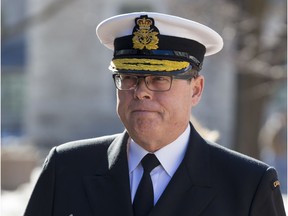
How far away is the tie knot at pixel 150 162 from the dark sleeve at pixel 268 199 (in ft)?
1.45

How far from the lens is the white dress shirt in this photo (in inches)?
136

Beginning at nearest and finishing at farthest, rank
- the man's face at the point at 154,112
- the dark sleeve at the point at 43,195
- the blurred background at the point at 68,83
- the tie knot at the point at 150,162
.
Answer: the man's face at the point at 154,112 < the tie knot at the point at 150,162 < the dark sleeve at the point at 43,195 < the blurred background at the point at 68,83

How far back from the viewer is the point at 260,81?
42.1 feet

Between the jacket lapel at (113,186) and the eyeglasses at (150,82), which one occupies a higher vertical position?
the eyeglasses at (150,82)

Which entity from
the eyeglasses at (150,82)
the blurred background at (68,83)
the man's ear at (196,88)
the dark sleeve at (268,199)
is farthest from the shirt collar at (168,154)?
the blurred background at (68,83)

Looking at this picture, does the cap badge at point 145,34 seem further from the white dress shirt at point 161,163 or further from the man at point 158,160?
the white dress shirt at point 161,163

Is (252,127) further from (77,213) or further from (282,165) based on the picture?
(77,213)

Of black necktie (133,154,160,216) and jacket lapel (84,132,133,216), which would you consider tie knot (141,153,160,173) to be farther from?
jacket lapel (84,132,133,216)

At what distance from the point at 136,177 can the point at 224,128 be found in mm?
23760

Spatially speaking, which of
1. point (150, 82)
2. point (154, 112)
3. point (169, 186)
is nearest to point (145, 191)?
point (169, 186)

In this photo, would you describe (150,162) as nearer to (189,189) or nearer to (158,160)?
(158,160)

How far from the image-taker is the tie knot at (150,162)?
11.3 ft

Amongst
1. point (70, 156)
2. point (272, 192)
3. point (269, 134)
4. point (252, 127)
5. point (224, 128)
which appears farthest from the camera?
point (224, 128)

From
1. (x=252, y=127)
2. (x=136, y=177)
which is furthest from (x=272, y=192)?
(x=252, y=127)
